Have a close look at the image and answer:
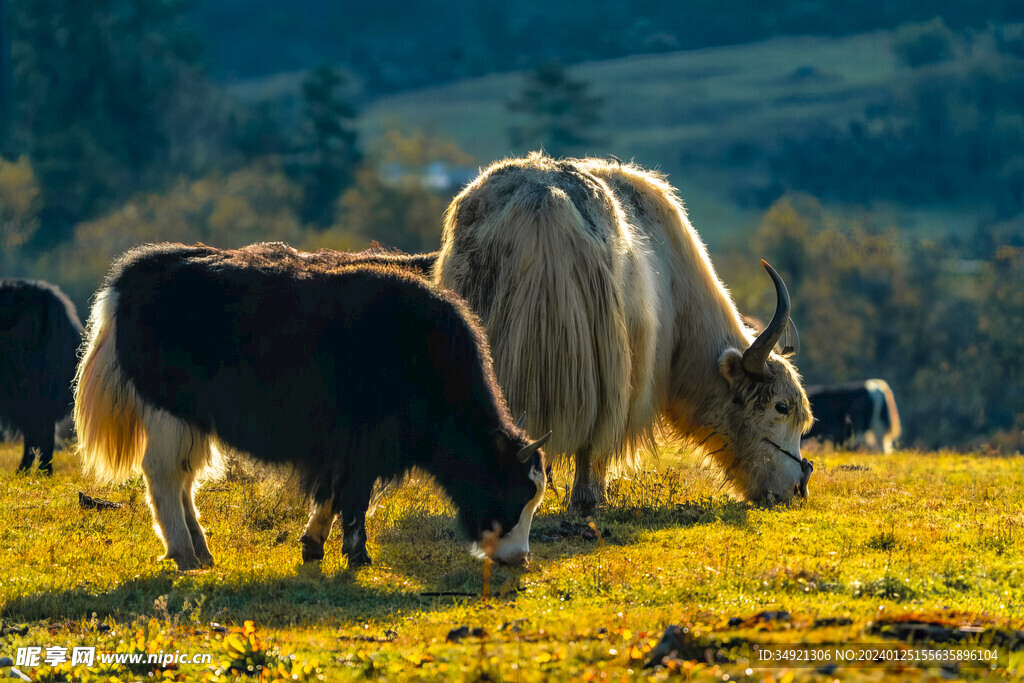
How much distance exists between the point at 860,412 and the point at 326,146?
4287 centimetres

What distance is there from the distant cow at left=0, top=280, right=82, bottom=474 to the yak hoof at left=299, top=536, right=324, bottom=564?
464 centimetres

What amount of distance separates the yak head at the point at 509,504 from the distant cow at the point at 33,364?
18.8 feet

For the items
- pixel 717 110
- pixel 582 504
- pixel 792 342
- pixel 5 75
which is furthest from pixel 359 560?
pixel 717 110

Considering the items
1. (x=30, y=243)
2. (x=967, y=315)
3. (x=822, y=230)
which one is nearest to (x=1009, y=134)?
(x=822, y=230)

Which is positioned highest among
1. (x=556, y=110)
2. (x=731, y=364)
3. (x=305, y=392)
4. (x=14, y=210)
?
(x=556, y=110)

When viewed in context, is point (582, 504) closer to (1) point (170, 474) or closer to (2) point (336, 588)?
(2) point (336, 588)

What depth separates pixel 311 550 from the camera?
7016mm

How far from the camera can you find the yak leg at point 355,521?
22.1 ft

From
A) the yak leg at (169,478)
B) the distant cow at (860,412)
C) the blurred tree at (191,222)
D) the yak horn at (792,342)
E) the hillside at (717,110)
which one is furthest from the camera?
A: the hillside at (717,110)

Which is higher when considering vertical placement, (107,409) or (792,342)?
(792,342)

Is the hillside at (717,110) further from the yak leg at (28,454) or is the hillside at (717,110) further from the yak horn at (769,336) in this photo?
the yak leg at (28,454)

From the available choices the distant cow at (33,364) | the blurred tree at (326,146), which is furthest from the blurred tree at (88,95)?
the distant cow at (33,364)

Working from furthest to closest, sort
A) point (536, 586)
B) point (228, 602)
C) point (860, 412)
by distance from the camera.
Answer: point (860, 412) → point (536, 586) → point (228, 602)

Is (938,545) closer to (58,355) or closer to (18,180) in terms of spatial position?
(58,355)
